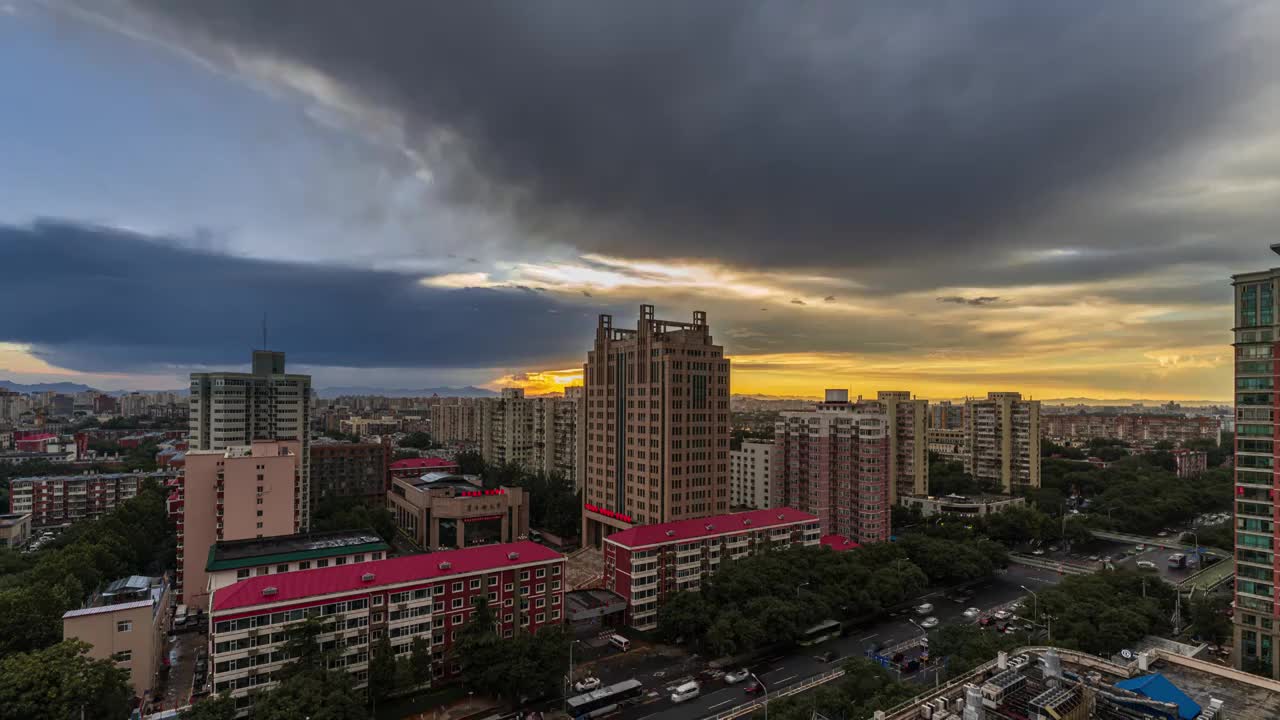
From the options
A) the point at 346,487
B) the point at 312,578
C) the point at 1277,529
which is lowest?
the point at 346,487

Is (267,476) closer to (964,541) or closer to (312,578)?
(312,578)

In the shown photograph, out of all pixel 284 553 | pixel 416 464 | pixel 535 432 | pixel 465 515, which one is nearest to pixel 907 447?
pixel 465 515

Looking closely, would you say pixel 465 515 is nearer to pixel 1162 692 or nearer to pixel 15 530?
pixel 15 530

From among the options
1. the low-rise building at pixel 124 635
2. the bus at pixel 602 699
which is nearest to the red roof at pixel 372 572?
the low-rise building at pixel 124 635

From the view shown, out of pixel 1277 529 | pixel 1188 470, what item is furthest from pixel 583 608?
pixel 1188 470

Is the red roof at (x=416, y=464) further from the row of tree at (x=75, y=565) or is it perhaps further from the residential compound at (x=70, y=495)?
Result: the residential compound at (x=70, y=495)

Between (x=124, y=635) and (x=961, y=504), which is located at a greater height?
(x=124, y=635)
